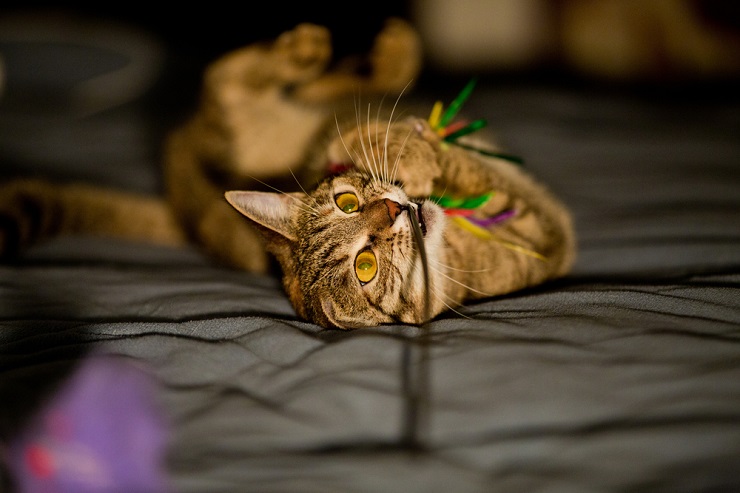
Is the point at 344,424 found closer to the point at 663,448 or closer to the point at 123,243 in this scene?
the point at 663,448

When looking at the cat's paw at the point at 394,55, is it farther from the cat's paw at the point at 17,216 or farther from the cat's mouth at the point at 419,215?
the cat's paw at the point at 17,216

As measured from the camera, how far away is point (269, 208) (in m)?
1.26

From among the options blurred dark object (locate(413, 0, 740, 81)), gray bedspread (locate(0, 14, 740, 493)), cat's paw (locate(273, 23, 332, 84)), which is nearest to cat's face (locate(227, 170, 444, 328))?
gray bedspread (locate(0, 14, 740, 493))

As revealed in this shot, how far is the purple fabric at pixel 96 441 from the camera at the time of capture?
2.13 ft

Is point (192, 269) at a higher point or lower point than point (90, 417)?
higher

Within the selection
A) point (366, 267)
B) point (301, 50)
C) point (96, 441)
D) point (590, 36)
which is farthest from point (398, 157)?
point (590, 36)

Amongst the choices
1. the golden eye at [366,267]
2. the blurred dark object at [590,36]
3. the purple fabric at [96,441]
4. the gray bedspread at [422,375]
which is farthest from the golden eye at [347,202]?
the blurred dark object at [590,36]

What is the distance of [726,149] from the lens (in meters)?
1.73

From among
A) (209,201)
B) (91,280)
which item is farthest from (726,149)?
(91,280)

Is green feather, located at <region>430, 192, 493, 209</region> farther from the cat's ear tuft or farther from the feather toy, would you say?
the cat's ear tuft

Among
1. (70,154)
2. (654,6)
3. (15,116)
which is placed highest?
(654,6)

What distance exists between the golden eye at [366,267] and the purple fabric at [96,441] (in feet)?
1.67

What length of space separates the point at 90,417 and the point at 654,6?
3.27 m

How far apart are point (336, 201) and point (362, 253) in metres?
0.14
